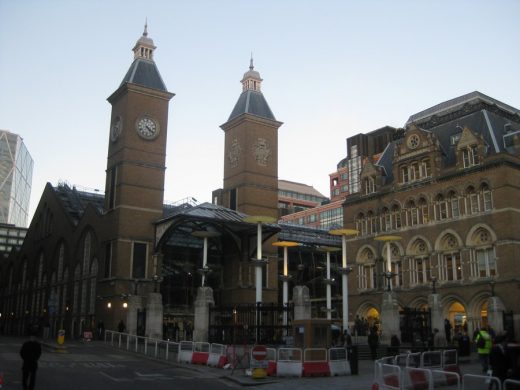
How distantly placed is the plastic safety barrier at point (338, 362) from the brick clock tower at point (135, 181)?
94.3 feet

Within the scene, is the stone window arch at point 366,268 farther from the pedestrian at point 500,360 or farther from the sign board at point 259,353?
the pedestrian at point 500,360

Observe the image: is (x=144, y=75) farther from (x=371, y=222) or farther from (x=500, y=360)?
(x=500, y=360)

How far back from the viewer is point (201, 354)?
2902 cm

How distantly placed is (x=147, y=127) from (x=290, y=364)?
38.4 m

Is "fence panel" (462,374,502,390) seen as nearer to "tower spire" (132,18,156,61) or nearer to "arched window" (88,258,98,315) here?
"arched window" (88,258,98,315)

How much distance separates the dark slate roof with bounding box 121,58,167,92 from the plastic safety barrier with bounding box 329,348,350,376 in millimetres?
40272

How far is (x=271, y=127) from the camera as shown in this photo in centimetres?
6812

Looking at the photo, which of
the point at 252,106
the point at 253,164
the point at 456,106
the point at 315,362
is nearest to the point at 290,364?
the point at 315,362

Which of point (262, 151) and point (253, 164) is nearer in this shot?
point (253, 164)

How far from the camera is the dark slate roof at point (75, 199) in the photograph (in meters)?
69.4

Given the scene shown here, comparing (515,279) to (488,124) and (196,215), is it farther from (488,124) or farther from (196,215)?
(196,215)

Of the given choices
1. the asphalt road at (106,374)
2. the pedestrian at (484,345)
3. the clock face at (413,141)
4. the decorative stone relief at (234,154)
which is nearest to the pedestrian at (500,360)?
the pedestrian at (484,345)

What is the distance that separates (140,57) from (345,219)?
88.5ft

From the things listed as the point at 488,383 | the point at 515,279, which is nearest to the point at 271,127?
the point at 515,279
